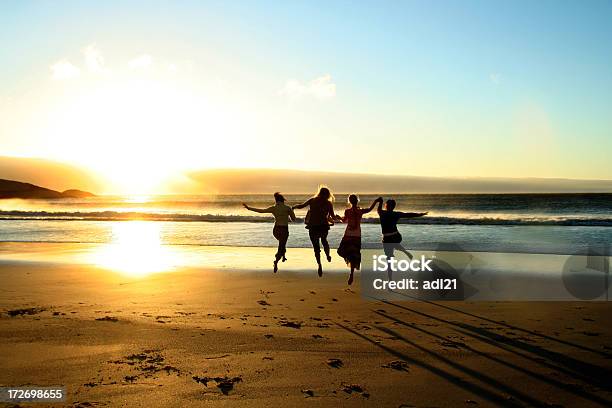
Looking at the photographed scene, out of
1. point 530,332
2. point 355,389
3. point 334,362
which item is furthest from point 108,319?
point 530,332

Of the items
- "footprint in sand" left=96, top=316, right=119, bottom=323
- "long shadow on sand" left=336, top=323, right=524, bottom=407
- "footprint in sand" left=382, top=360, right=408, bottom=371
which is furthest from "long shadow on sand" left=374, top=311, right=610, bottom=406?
"footprint in sand" left=96, top=316, right=119, bottom=323

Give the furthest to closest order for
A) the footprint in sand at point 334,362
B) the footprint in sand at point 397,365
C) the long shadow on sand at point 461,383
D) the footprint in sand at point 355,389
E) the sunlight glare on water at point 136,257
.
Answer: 1. the sunlight glare on water at point 136,257
2. the footprint in sand at point 334,362
3. the footprint in sand at point 397,365
4. the footprint in sand at point 355,389
5. the long shadow on sand at point 461,383

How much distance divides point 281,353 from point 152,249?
1587cm

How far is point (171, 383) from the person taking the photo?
5484mm

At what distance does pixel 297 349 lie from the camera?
6797mm

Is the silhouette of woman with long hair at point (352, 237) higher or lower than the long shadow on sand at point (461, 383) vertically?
higher

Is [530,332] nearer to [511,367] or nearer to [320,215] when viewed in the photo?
[511,367]

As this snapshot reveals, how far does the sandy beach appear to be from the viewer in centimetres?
524

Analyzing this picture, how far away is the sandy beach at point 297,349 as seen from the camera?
5.24 metres

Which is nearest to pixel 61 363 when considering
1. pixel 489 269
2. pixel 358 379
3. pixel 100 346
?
pixel 100 346

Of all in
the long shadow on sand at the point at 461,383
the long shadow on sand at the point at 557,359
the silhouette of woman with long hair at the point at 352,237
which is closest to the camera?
the long shadow on sand at the point at 461,383

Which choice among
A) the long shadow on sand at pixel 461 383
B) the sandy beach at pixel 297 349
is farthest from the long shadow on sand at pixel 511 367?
the long shadow on sand at pixel 461 383

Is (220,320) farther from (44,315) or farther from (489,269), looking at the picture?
(489,269)

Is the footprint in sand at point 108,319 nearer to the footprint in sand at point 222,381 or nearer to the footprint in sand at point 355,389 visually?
the footprint in sand at point 222,381
